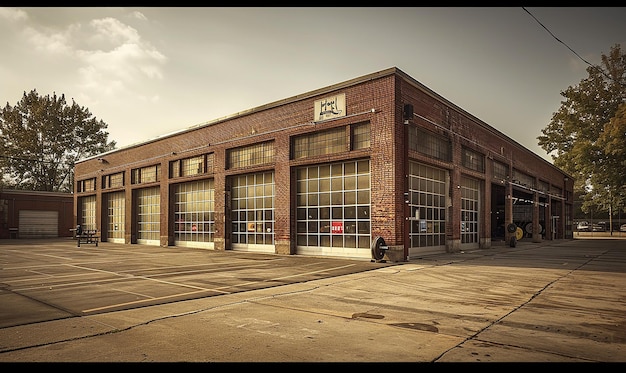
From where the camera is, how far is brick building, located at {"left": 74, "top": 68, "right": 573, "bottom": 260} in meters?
17.3

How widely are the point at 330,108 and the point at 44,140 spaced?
5453 cm

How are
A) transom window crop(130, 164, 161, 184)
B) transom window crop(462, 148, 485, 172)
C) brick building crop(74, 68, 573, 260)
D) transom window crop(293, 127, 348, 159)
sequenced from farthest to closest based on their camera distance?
transom window crop(130, 164, 161, 184) < transom window crop(462, 148, 485, 172) < transom window crop(293, 127, 348, 159) < brick building crop(74, 68, 573, 260)

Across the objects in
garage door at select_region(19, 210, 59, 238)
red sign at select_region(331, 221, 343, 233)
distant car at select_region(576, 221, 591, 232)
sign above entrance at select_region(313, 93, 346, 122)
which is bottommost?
distant car at select_region(576, 221, 591, 232)

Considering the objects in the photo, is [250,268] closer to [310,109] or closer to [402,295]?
[402,295]

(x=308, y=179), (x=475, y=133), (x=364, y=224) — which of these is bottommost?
(x=364, y=224)

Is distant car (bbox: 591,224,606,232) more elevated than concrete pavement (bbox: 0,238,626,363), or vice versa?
concrete pavement (bbox: 0,238,626,363)

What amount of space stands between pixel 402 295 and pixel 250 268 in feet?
22.2

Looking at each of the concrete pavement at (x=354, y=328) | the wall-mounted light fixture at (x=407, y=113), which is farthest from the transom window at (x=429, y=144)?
the concrete pavement at (x=354, y=328)

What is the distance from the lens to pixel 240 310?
24.8 ft

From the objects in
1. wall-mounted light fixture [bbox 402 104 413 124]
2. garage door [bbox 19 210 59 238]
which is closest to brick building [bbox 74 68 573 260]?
→ wall-mounted light fixture [bbox 402 104 413 124]

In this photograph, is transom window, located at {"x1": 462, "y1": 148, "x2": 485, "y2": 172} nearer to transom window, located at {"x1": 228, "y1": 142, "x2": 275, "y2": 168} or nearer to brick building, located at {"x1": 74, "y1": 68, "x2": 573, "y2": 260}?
brick building, located at {"x1": 74, "y1": 68, "x2": 573, "y2": 260}

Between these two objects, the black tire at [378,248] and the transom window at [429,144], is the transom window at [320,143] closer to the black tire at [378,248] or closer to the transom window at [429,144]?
the transom window at [429,144]

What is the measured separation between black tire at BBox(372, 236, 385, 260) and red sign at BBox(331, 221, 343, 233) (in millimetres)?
2565
